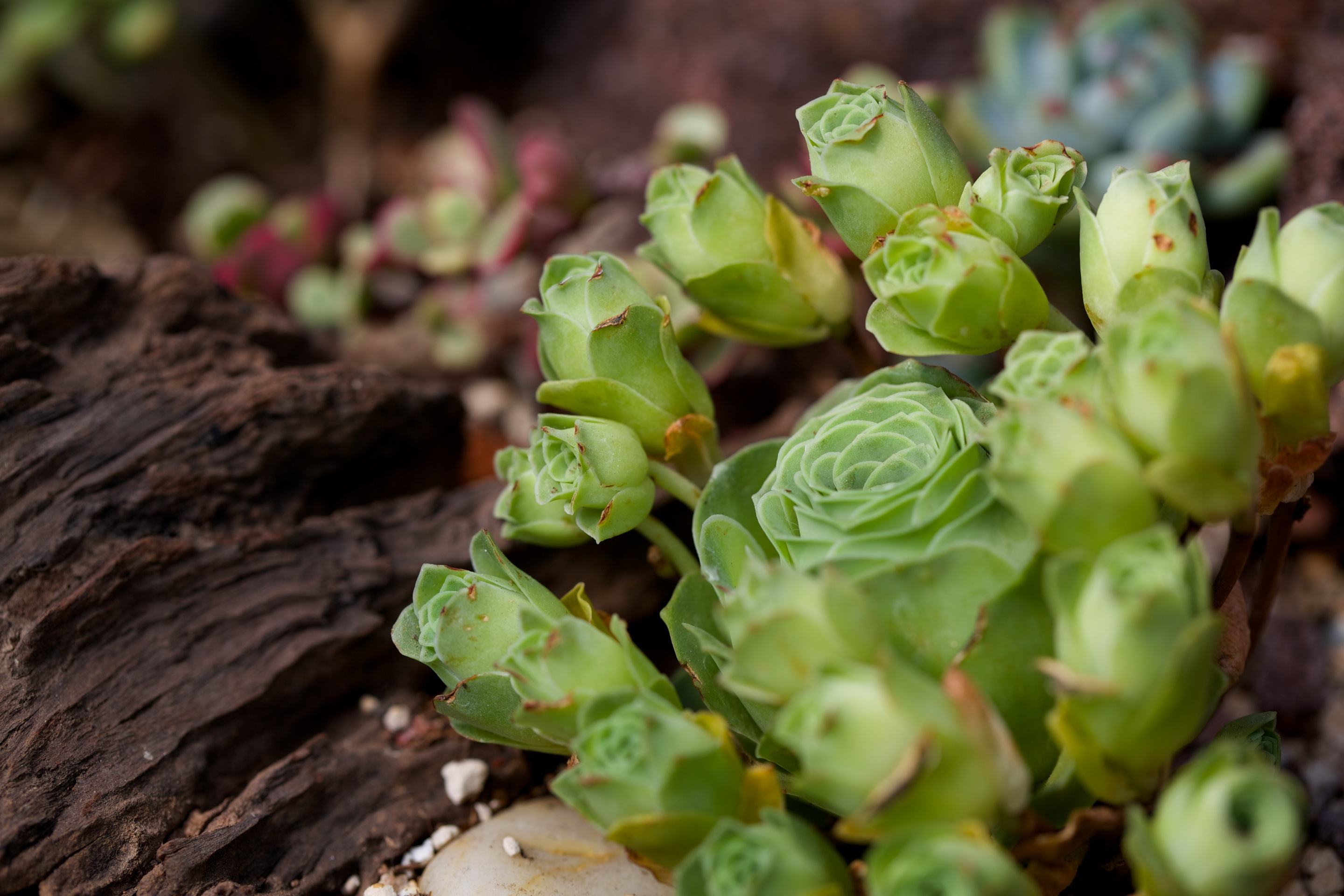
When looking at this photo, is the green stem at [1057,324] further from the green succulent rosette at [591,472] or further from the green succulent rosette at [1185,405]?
the green succulent rosette at [591,472]

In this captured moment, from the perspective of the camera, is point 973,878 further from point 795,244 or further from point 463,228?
point 463,228

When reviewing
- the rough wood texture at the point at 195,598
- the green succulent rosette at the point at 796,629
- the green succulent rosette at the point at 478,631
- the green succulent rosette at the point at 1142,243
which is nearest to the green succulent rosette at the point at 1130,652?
the green succulent rosette at the point at 796,629

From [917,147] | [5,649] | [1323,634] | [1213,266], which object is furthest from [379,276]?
[1323,634]

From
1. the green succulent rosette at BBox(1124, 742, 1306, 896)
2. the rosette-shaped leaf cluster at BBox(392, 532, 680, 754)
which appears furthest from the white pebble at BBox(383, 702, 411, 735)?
the green succulent rosette at BBox(1124, 742, 1306, 896)

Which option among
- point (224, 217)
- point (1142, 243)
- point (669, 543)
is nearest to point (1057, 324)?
point (1142, 243)

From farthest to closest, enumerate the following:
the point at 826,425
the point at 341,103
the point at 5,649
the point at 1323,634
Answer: the point at 341,103 → the point at 1323,634 → the point at 5,649 → the point at 826,425

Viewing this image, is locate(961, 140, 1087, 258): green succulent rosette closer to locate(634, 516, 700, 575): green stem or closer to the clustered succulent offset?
the clustered succulent offset

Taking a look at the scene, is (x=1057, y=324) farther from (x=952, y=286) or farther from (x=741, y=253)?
(x=741, y=253)
